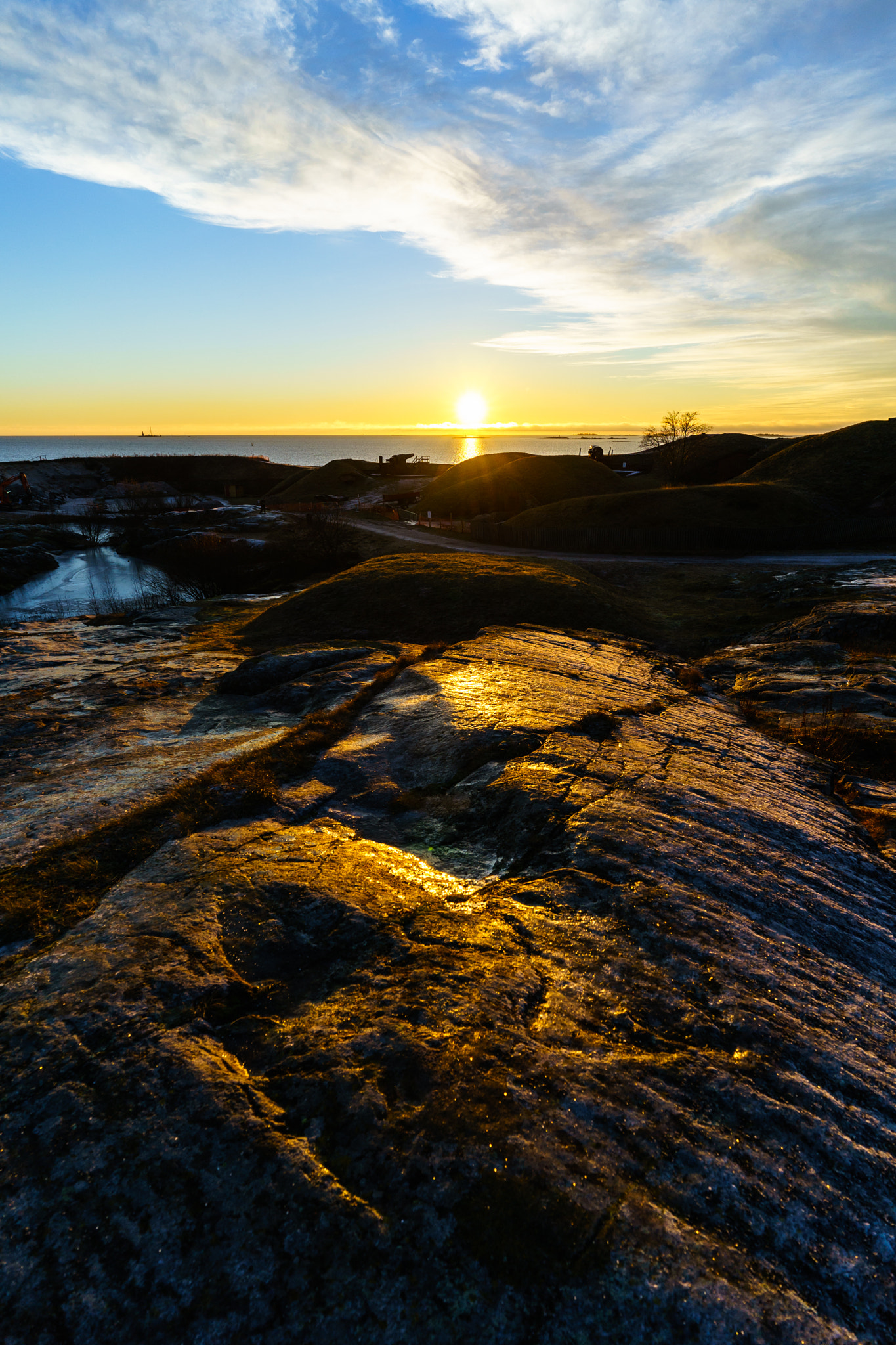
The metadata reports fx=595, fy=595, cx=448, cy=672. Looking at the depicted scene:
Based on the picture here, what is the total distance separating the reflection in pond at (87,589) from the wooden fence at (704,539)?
92.6 feet

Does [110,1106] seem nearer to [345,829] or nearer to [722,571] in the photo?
[345,829]

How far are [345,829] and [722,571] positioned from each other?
3148 centimetres

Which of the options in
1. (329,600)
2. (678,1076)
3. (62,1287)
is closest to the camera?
(62,1287)

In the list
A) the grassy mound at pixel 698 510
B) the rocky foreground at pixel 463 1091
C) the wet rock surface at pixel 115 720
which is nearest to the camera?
the rocky foreground at pixel 463 1091

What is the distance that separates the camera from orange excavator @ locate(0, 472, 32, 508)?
83312 millimetres

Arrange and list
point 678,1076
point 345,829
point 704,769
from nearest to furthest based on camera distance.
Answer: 1. point 678,1076
2. point 345,829
3. point 704,769

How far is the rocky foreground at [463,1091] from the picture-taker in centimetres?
321

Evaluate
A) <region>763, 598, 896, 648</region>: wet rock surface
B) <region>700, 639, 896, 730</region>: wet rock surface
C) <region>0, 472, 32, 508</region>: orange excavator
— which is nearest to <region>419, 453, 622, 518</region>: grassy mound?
<region>763, 598, 896, 648</region>: wet rock surface

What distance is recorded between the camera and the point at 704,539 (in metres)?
43.8

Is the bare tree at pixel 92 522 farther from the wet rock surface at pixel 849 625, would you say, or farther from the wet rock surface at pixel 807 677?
the wet rock surface at pixel 849 625

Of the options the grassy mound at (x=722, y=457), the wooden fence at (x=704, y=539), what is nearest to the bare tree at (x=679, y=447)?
the grassy mound at (x=722, y=457)

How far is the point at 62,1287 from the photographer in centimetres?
320

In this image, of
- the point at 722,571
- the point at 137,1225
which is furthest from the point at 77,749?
the point at 722,571

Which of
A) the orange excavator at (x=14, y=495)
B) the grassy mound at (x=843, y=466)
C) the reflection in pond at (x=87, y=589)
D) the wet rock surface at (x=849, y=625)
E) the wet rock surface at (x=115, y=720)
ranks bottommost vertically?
the reflection in pond at (x=87, y=589)
